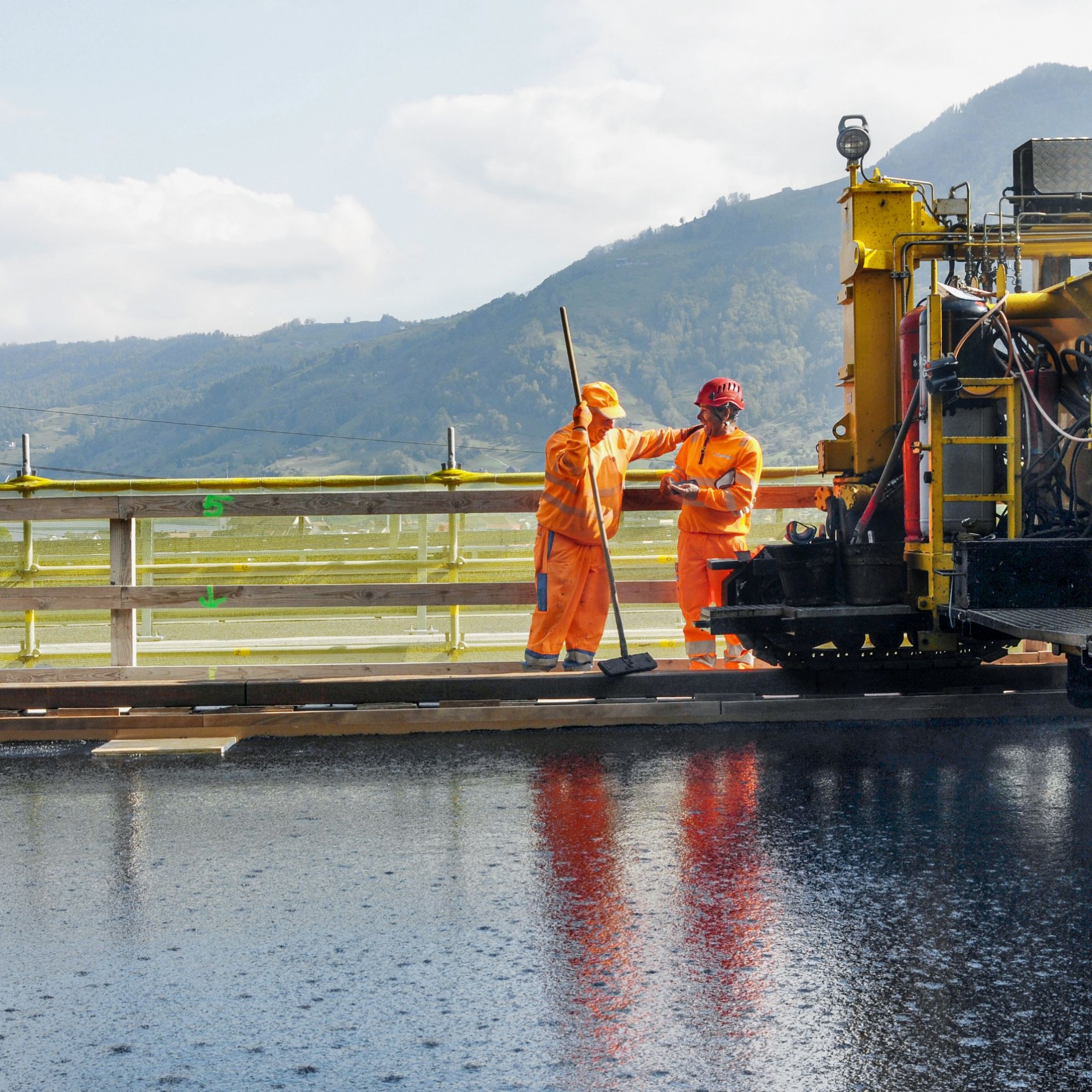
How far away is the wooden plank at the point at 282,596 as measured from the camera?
8023 mm

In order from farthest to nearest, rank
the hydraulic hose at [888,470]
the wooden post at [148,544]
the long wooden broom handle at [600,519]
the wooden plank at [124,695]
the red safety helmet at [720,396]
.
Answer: the wooden post at [148,544], the red safety helmet at [720,396], the long wooden broom handle at [600,519], the hydraulic hose at [888,470], the wooden plank at [124,695]

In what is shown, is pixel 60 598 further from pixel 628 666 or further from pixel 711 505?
pixel 711 505

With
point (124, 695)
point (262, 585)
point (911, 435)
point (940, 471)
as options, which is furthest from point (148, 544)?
point (940, 471)

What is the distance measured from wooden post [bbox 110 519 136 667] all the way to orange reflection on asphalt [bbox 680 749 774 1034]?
4.07 m

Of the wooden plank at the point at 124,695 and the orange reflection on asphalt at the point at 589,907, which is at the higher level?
the wooden plank at the point at 124,695

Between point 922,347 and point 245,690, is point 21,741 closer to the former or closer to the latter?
point 245,690

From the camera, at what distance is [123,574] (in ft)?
26.7

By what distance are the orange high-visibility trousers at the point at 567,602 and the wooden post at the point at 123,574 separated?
252 cm

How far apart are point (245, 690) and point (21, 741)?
1117 millimetres

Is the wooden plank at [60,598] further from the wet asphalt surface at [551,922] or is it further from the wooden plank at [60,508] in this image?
the wet asphalt surface at [551,922]

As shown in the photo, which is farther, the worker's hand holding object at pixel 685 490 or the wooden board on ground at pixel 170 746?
the worker's hand holding object at pixel 685 490

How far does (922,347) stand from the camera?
695cm

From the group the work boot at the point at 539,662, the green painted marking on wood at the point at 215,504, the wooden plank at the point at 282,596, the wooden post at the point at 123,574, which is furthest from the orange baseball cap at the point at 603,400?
the wooden post at the point at 123,574

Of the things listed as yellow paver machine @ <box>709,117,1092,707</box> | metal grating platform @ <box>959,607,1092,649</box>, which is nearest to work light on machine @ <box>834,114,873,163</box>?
yellow paver machine @ <box>709,117,1092,707</box>
